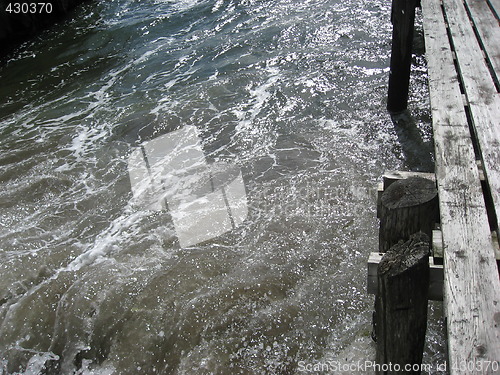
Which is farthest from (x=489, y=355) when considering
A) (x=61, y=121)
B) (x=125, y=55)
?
(x=125, y=55)

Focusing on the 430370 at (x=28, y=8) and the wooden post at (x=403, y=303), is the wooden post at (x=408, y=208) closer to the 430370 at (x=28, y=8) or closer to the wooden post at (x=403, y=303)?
the wooden post at (x=403, y=303)

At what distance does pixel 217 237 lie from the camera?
5.52m

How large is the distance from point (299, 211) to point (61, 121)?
4963 mm

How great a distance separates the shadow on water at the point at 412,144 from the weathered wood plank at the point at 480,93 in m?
1.58

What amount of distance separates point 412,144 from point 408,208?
421cm

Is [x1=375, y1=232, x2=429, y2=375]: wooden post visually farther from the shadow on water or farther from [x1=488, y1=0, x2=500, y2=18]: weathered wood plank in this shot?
[x1=488, y1=0, x2=500, y2=18]: weathered wood plank

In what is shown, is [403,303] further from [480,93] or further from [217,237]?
[217,237]

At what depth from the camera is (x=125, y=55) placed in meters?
11.2

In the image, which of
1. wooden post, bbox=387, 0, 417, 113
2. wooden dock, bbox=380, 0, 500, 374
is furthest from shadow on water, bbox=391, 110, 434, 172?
wooden dock, bbox=380, 0, 500, 374

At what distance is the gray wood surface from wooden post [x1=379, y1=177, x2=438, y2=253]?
4.1 inches

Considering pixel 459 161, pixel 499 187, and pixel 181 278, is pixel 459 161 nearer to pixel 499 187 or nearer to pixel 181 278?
pixel 499 187

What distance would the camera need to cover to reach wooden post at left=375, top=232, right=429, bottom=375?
2.38m

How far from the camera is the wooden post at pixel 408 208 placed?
282cm

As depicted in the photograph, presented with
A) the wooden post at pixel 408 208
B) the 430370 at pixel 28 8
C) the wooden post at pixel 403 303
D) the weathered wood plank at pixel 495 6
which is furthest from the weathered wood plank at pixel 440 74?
the 430370 at pixel 28 8
